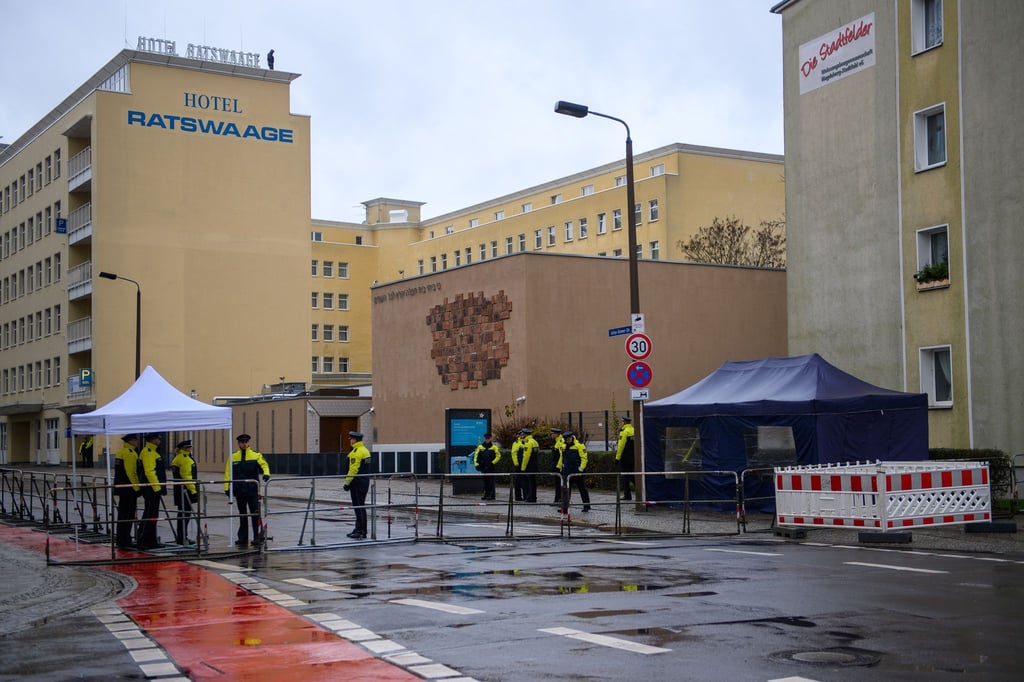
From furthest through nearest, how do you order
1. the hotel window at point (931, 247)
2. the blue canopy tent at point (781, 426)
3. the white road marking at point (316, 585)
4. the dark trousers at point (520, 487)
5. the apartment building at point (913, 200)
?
the hotel window at point (931, 247) → the apartment building at point (913, 200) → the dark trousers at point (520, 487) → the blue canopy tent at point (781, 426) → the white road marking at point (316, 585)

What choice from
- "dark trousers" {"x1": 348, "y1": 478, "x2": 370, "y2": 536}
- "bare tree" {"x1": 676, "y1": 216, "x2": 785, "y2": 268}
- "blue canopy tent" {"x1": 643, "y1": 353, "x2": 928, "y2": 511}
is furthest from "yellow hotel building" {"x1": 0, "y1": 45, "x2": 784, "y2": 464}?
"dark trousers" {"x1": 348, "y1": 478, "x2": 370, "y2": 536}

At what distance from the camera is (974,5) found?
30.5 m

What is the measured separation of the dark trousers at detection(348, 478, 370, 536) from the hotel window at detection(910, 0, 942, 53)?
65.3 ft

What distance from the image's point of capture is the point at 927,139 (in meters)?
32.7

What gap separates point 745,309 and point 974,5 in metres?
17.8

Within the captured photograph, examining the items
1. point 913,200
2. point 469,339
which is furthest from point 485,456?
point 469,339

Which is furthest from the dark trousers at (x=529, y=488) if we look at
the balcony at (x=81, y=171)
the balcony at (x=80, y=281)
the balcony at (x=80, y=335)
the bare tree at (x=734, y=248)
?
the balcony at (x=81, y=171)

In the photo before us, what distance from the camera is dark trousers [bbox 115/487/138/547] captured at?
19656mm

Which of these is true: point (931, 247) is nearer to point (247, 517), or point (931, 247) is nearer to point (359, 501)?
point (359, 501)

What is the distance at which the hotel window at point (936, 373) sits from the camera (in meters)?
31.9

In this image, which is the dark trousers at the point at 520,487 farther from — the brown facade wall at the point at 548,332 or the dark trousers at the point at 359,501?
the brown facade wall at the point at 548,332

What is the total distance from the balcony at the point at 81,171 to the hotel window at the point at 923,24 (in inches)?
2012

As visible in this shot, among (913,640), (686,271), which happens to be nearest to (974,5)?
(686,271)

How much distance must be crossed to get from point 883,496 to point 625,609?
29.0 feet
